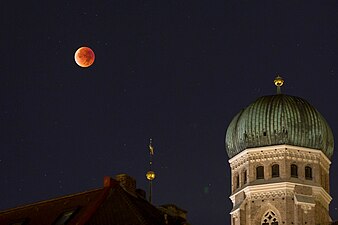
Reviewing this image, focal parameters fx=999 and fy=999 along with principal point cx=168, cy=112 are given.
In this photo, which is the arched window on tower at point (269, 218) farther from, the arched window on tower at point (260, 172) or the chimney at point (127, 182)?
the chimney at point (127, 182)

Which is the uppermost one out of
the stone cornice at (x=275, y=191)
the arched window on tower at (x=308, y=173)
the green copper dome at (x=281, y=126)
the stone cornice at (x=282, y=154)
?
the green copper dome at (x=281, y=126)

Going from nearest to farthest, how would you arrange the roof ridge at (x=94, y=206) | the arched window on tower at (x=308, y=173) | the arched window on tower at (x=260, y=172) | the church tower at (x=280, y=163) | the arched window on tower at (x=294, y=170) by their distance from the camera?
the roof ridge at (x=94, y=206) < the church tower at (x=280, y=163) < the arched window on tower at (x=294, y=170) < the arched window on tower at (x=308, y=173) < the arched window on tower at (x=260, y=172)

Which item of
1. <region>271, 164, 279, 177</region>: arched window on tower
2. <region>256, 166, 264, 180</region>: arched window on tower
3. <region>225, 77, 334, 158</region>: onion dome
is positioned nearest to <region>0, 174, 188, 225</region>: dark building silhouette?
<region>271, 164, 279, 177</region>: arched window on tower

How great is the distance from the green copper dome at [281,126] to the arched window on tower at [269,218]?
693 centimetres

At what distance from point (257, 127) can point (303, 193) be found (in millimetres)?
8209

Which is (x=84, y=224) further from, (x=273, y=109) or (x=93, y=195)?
(x=273, y=109)

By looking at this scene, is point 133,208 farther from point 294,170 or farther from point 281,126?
point 281,126

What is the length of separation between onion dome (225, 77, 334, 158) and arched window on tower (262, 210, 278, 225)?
6.95 metres

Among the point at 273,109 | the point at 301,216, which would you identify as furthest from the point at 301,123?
the point at 301,216

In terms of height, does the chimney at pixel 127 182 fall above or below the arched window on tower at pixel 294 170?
below

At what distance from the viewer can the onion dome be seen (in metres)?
99.4

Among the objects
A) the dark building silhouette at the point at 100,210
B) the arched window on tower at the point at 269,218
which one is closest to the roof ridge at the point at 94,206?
the dark building silhouette at the point at 100,210

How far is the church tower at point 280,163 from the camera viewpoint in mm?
97250

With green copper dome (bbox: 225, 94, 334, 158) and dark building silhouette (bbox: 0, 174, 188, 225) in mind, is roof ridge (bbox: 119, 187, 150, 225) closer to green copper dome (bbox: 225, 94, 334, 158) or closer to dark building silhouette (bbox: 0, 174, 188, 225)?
dark building silhouette (bbox: 0, 174, 188, 225)
